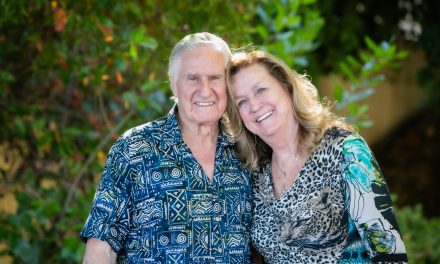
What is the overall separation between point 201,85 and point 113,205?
57 centimetres

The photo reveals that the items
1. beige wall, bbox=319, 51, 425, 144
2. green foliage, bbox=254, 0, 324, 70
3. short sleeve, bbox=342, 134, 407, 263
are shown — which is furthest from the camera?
beige wall, bbox=319, 51, 425, 144

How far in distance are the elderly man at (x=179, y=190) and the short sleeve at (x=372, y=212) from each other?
49cm

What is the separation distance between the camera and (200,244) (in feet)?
9.43

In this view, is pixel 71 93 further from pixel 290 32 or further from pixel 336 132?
pixel 336 132

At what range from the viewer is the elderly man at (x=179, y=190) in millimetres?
2857

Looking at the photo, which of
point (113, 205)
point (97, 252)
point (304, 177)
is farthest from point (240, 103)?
point (97, 252)

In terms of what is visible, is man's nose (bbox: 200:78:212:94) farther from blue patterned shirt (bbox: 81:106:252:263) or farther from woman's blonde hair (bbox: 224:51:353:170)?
blue patterned shirt (bbox: 81:106:252:263)

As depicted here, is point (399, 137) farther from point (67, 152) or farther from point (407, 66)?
point (67, 152)

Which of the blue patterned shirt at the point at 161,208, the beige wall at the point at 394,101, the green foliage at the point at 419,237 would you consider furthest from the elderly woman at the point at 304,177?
the beige wall at the point at 394,101

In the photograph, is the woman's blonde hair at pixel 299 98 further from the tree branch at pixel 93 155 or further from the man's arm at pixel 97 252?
the tree branch at pixel 93 155

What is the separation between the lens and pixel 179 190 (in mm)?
2902

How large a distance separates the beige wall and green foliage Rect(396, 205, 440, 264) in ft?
13.1

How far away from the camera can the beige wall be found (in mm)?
10547

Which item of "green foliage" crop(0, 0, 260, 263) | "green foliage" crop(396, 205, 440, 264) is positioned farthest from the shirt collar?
"green foliage" crop(396, 205, 440, 264)
